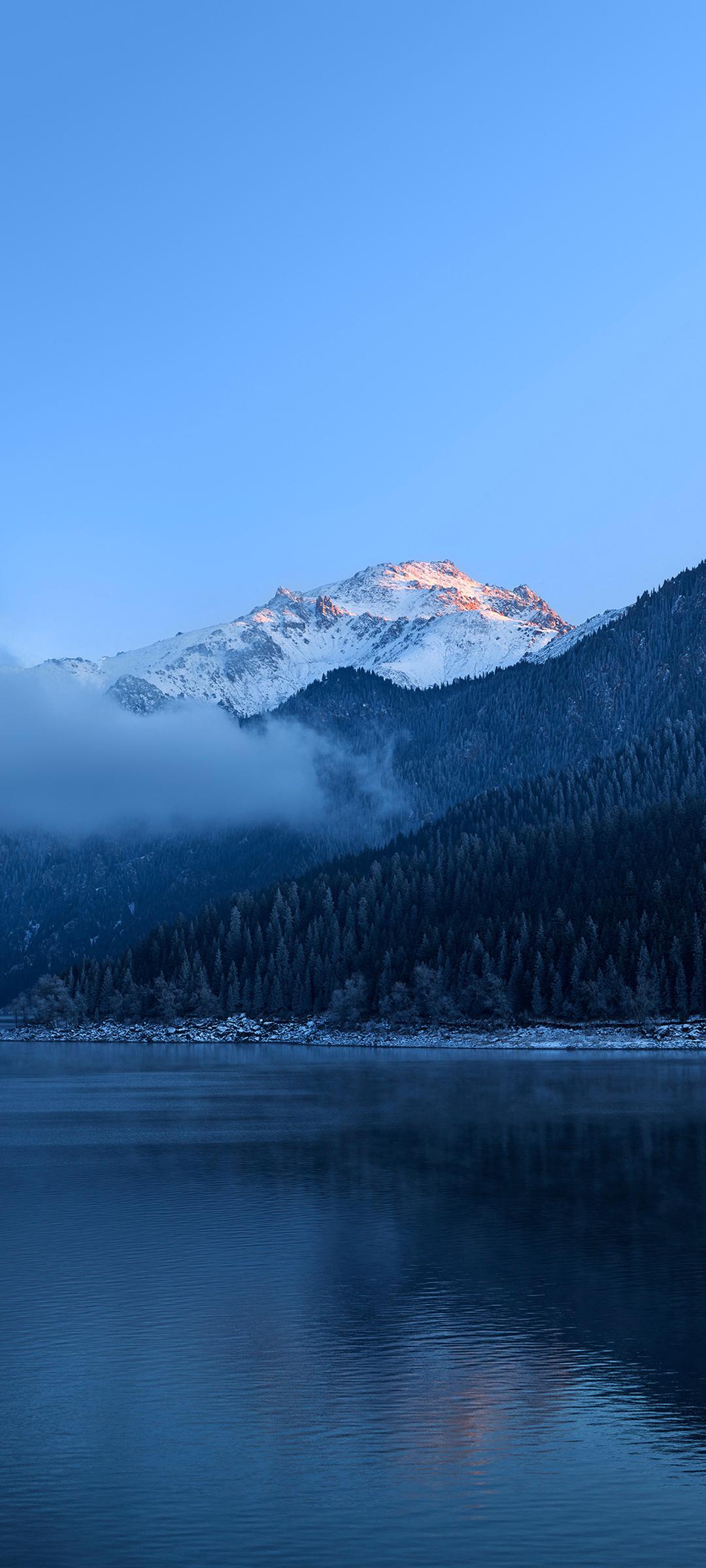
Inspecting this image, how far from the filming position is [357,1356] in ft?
115

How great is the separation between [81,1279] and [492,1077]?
317ft

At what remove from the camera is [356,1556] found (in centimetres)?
2288

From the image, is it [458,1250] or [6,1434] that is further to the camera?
[458,1250]

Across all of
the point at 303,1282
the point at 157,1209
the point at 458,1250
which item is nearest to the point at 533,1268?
the point at 458,1250

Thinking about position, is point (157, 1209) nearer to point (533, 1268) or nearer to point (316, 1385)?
point (533, 1268)

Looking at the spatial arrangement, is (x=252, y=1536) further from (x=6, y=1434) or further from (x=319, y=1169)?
(x=319, y=1169)

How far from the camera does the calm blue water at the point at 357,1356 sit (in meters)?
24.3

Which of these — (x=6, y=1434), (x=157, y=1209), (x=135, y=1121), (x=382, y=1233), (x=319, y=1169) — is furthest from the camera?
(x=135, y=1121)

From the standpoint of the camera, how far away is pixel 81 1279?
146 ft

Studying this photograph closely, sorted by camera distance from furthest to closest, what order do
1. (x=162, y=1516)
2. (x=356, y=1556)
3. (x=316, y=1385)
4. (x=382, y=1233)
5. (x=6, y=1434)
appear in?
(x=382, y=1233), (x=316, y=1385), (x=6, y=1434), (x=162, y=1516), (x=356, y=1556)

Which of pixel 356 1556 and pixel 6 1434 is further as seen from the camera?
pixel 6 1434

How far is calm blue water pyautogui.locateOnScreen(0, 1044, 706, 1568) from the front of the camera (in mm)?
24312

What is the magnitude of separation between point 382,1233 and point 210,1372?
18342mm

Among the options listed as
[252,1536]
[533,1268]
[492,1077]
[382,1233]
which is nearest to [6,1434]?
[252,1536]
